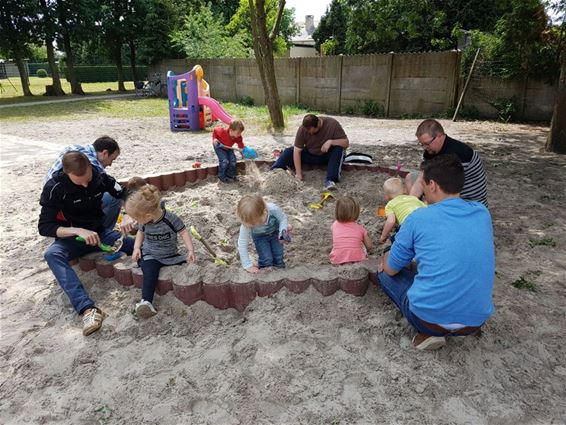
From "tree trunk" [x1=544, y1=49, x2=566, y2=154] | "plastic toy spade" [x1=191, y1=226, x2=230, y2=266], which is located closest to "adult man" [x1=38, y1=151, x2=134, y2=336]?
"plastic toy spade" [x1=191, y1=226, x2=230, y2=266]

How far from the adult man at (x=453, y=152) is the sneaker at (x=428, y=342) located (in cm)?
156

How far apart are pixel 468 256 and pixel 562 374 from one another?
852mm

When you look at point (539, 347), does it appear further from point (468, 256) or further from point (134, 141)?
point (134, 141)

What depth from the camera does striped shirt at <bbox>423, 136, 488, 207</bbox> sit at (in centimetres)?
367

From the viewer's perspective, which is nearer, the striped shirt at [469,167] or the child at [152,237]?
the child at [152,237]

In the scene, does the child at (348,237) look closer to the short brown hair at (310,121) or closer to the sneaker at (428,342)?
the sneaker at (428,342)

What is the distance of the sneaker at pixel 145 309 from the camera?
2818 millimetres

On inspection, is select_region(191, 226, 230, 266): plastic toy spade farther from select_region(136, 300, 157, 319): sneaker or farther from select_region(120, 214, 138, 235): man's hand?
select_region(136, 300, 157, 319): sneaker

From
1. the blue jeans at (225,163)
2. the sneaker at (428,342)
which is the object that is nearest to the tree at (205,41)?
the blue jeans at (225,163)

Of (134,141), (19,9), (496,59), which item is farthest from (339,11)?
(134,141)

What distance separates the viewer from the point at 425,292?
227 centimetres

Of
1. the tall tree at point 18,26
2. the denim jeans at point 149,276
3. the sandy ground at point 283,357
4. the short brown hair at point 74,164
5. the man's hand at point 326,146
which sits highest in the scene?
the tall tree at point 18,26

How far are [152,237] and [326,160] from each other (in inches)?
127

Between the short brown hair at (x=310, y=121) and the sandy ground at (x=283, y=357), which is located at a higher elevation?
the short brown hair at (x=310, y=121)
